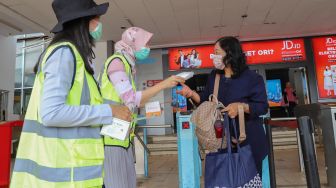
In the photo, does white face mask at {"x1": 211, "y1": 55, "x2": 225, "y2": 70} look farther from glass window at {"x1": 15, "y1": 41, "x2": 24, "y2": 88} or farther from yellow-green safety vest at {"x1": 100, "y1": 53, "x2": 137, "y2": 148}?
glass window at {"x1": 15, "y1": 41, "x2": 24, "y2": 88}

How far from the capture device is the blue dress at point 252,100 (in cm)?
156

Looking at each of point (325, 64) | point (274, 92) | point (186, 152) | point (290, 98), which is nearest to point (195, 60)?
point (274, 92)

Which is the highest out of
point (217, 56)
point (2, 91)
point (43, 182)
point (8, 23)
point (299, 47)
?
point (8, 23)

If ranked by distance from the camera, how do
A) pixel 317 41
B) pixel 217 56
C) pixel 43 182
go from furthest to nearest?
pixel 317 41, pixel 217 56, pixel 43 182

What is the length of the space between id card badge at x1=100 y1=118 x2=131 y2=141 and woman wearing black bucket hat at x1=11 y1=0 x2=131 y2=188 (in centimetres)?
2

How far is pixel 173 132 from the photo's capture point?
8.18 meters

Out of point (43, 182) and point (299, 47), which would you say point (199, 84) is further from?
point (43, 182)

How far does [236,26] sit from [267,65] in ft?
5.37

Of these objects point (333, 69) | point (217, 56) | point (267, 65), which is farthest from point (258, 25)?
point (217, 56)

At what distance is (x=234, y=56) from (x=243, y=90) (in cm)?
21

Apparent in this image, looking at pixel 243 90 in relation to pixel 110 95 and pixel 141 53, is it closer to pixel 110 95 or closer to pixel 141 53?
pixel 141 53

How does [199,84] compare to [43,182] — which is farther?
[199,84]

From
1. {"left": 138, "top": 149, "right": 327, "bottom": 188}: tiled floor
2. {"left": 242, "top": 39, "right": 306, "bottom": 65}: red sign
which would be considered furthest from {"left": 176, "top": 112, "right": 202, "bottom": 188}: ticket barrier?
{"left": 242, "top": 39, "right": 306, "bottom": 65}: red sign

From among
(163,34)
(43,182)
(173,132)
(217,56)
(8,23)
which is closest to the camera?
(43,182)
